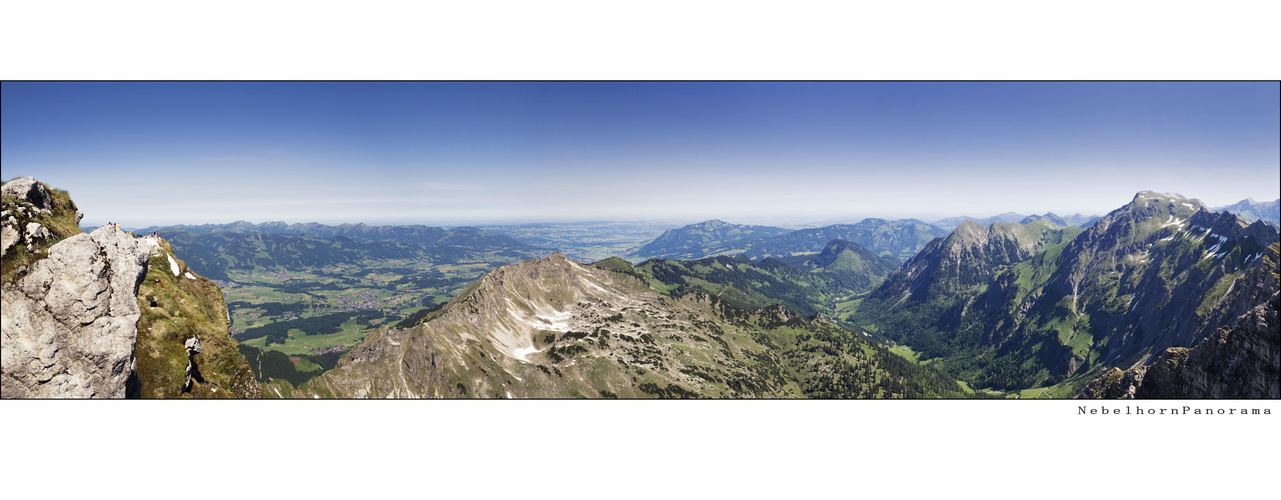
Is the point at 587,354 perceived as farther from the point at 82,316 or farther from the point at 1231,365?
the point at 1231,365

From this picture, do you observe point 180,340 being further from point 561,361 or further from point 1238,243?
point 1238,243

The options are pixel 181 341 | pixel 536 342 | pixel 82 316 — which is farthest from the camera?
pixel 536 342

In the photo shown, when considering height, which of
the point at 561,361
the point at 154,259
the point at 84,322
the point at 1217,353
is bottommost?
the point at 561,361

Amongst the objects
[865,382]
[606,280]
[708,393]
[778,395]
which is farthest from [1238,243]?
[606,280]

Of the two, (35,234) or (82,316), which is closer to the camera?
(35,234)

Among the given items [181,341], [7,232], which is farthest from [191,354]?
[7,232]

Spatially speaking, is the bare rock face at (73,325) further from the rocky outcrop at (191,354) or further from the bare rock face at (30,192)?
the rocky outcrop at (191,354)

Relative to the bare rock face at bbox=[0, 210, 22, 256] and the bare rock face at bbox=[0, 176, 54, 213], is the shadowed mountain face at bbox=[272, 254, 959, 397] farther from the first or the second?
the bare rock face at bbox=[0, 210, 22, 256]
